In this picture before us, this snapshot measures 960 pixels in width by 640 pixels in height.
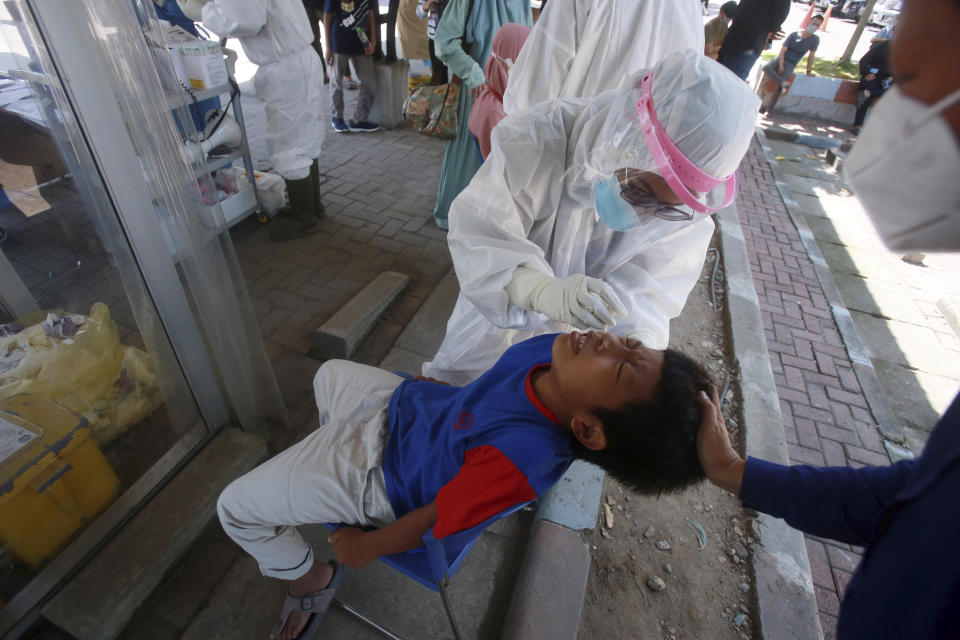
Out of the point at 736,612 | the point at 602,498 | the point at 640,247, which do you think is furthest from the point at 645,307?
the point at 736,612

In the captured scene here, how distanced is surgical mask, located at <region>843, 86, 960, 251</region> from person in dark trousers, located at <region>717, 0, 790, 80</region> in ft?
22.3

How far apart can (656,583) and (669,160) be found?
1.85 meters

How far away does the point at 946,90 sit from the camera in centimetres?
49

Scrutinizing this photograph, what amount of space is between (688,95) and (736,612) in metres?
2.15

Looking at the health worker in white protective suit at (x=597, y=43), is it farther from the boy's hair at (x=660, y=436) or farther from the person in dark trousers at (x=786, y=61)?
the person in dark trousers at (x=786, y=61)

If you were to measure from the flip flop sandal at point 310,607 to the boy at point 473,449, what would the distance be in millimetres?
110

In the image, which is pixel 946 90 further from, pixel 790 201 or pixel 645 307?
pixel 790 201

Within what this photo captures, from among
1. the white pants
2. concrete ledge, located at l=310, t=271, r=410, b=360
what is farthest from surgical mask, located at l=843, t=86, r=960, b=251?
concrete ledge, located at l=310, t=271, r=410, b=360

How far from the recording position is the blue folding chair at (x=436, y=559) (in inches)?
44.6

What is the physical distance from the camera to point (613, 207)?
151cm

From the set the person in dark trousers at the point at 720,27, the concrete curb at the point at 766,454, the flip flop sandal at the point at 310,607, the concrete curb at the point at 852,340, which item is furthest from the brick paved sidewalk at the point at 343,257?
the person in dark trousers at the point at 720,27

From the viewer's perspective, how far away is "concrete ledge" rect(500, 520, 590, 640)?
1744 millimetres

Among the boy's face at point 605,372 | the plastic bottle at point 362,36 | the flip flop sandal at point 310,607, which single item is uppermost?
the plastic bottle at point 362,36

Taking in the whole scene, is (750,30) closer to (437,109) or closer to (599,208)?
(437,109)
